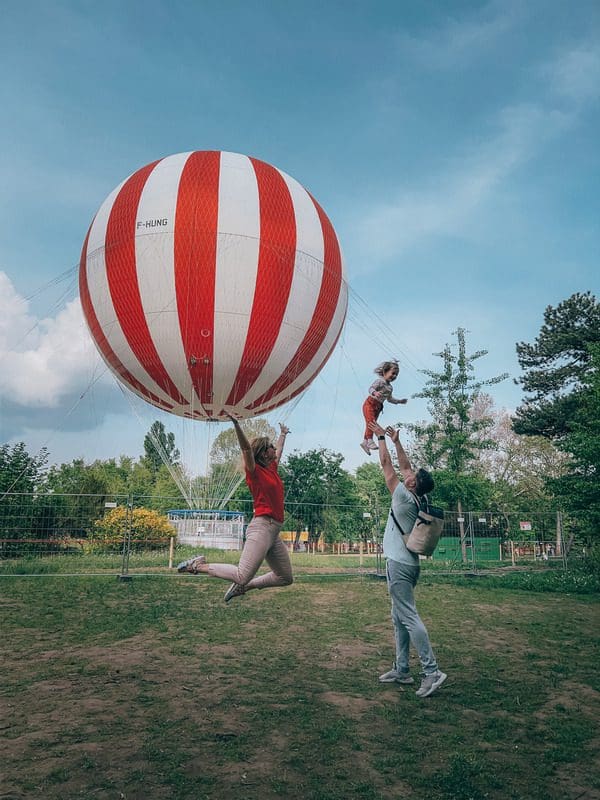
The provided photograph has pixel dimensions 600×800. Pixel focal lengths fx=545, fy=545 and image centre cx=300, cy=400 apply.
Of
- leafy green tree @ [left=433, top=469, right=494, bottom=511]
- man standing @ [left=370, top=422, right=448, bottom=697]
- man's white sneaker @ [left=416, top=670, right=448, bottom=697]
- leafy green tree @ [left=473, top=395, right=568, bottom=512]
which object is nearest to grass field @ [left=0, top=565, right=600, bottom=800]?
man's white sneaker @ [left=416, top=670, right=448, bottom=697]

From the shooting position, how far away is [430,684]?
4.99 meters

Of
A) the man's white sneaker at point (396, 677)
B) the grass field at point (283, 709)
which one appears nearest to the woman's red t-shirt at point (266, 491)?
the grass field at point (283, 709)

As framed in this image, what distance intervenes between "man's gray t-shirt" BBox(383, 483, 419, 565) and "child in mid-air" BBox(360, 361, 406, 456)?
1.85ft

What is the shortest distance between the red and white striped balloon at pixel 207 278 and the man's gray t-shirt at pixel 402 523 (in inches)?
234

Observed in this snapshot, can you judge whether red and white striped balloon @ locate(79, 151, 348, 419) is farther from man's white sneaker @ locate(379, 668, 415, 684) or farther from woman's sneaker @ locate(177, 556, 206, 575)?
man's white sneaker @ locate(379, 668, 415, 684)

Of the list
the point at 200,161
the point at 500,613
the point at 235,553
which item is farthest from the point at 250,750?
the point at 235,553

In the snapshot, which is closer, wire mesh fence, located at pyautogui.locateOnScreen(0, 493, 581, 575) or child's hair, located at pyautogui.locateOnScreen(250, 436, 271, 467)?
child's hair, located at pyautogui.locateOnScreen(250, 436, 271, 467)

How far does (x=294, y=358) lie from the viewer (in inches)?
456

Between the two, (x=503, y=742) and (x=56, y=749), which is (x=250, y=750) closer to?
(x=56, y=749)

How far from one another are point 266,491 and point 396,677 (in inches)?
88.2

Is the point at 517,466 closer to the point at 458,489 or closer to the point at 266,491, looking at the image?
the point at 458,489

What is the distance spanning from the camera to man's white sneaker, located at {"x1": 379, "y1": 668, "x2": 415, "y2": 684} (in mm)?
5352

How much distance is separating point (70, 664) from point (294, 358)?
725 cm

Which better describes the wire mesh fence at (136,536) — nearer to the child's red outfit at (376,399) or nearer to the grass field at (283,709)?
the grass field at (283,709)
